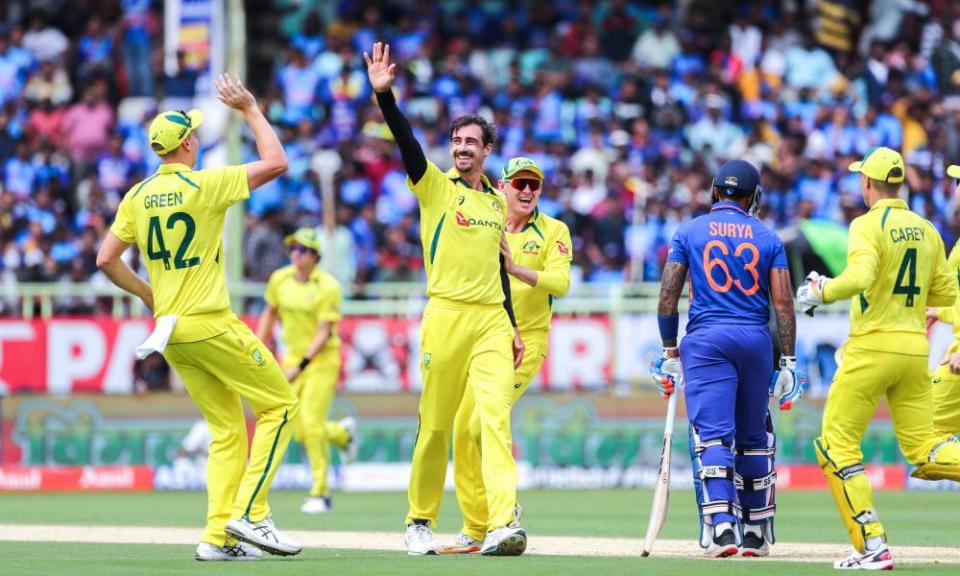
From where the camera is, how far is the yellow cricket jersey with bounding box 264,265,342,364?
1919 cm

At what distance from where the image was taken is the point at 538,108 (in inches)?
1140

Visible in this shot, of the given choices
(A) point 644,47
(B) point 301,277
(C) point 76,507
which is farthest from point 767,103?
(C) point 76,507

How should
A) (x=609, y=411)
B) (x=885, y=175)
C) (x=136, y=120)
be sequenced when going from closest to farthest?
(x=885, y=175) → (x=609, y=411) → (x=136, y=120)

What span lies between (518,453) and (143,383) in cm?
516

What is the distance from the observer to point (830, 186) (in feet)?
88.1

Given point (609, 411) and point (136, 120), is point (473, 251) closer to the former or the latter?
point (609, 411)

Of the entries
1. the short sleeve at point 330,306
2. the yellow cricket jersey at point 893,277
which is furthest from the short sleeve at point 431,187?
the short sleeve at point 330,306

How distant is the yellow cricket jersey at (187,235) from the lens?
1145 cm

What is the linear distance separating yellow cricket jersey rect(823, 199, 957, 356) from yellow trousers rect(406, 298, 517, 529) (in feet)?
7.79

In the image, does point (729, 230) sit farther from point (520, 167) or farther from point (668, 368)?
point (520, 167)

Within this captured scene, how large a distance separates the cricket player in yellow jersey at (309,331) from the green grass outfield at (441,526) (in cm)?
96

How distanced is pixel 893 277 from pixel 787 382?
3.45 ft

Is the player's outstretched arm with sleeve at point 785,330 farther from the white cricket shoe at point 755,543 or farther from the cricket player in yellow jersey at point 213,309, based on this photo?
the cricket player in yellow jersey at point 213,309

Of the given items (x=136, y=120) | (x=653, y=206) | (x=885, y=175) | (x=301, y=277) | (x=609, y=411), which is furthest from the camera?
(x=136, y=120)
